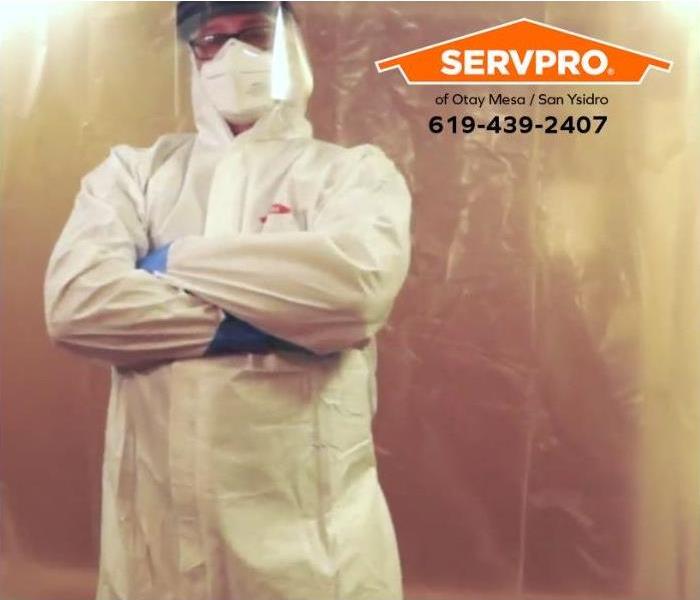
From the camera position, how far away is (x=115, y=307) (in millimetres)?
1046

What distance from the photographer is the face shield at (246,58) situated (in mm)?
1190

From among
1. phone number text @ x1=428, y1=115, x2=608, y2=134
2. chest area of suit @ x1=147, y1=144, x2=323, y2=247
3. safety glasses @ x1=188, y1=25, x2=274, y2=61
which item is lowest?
chest area of suit @ x1=147, y1=144, x2=323, y2=247

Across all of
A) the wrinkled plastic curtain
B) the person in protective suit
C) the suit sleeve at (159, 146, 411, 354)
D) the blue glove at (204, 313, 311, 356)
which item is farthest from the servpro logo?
the blue glove at (204, 313, 311, 356)

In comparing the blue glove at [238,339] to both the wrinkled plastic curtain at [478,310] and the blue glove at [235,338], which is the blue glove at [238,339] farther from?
the wrinkled plastic curtain at [478,310]

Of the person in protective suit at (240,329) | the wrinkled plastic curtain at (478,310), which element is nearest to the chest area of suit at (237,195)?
the person in protective suit at (240,329)

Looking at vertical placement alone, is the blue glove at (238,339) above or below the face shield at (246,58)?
below

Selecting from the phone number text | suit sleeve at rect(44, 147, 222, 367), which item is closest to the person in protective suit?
suit sleeve at rect(44, 147, 222, 367)

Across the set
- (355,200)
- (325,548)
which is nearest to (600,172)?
(355,200)

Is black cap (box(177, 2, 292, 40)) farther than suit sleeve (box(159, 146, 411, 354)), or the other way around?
black cap (box(177, 2, 292, 40))

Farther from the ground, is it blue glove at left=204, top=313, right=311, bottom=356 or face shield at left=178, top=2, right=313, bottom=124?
face shield at left=178, top=2, right=313, bottom=124

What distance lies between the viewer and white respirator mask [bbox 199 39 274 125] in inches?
46.8

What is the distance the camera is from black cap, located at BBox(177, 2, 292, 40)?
47.5 inches

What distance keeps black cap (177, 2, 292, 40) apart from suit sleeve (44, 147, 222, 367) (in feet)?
0.94

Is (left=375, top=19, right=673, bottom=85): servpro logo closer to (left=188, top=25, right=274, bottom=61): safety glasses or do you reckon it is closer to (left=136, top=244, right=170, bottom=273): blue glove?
(left=188, top=25, right=274, bottom=61): safety glasses
